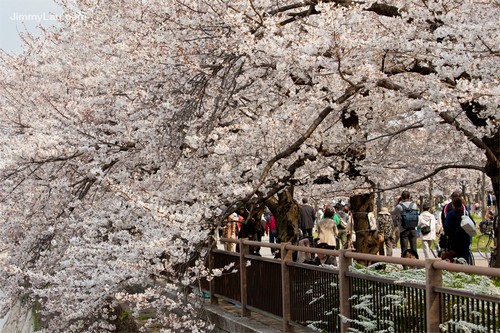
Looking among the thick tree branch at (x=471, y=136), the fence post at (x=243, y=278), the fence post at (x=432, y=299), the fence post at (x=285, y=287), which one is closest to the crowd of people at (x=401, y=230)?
the fence post at (x=243, y=278)

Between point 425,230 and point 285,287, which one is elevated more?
point 425,230

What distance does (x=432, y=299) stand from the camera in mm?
6578

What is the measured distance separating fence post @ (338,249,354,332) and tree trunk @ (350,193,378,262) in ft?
21.0

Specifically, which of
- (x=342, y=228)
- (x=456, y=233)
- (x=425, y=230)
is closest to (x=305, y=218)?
(x=342, y=228)

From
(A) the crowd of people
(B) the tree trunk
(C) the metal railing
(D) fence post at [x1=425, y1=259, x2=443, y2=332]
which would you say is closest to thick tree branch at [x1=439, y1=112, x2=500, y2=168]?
(A) the crowd of people

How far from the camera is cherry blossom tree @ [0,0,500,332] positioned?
351 inches

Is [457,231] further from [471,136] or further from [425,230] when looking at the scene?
[425,230]

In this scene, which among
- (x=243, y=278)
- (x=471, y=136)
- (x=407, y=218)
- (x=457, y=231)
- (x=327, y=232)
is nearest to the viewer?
(x=471, y=136)

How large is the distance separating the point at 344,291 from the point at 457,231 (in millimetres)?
5739

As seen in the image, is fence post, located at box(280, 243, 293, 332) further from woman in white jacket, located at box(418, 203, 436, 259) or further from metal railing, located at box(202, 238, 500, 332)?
woman in white jacket, located at box(418, 203, 436, 259)

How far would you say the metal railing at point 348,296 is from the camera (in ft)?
20.5

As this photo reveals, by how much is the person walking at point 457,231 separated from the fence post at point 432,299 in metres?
6.91

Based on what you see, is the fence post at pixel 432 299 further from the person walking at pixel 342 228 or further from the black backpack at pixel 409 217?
the person walking at pixel 342 228

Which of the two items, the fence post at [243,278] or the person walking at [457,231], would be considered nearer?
the fence post at [243,278]
